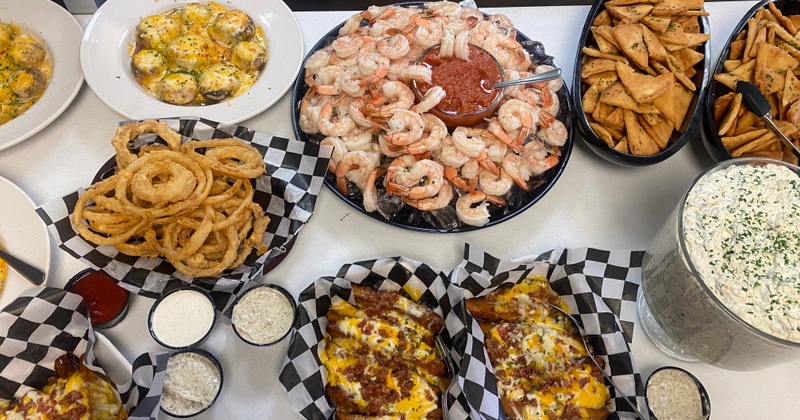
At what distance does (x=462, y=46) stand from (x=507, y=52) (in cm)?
25

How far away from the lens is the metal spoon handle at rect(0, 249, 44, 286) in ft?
6.16

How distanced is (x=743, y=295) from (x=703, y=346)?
0.86 feet

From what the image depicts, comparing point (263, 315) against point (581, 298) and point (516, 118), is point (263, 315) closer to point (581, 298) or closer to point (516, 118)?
point (581, 298)

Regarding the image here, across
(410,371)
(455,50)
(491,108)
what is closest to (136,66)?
(455,50)

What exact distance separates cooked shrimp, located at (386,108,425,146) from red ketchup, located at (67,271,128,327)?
1.15m

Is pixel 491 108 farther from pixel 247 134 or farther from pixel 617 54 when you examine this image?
pixel 247 134

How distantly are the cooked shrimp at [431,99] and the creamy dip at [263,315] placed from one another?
89 centimetres

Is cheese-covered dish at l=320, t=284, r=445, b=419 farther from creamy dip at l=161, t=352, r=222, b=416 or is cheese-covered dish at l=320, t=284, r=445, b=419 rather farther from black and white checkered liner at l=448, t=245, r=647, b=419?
creamy dip at l=161, t=352, r=222, b=416

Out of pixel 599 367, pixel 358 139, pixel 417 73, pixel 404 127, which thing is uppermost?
pixel 417 73

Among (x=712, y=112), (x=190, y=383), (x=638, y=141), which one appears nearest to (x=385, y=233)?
(x=190, y=383)

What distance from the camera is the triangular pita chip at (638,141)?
2.05 m

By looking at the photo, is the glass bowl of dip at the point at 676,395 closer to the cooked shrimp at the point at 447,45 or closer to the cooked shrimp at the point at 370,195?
the cooked shrimp at the point at 370,195

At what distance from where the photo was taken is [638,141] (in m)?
2.06

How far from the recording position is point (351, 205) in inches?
80.9
